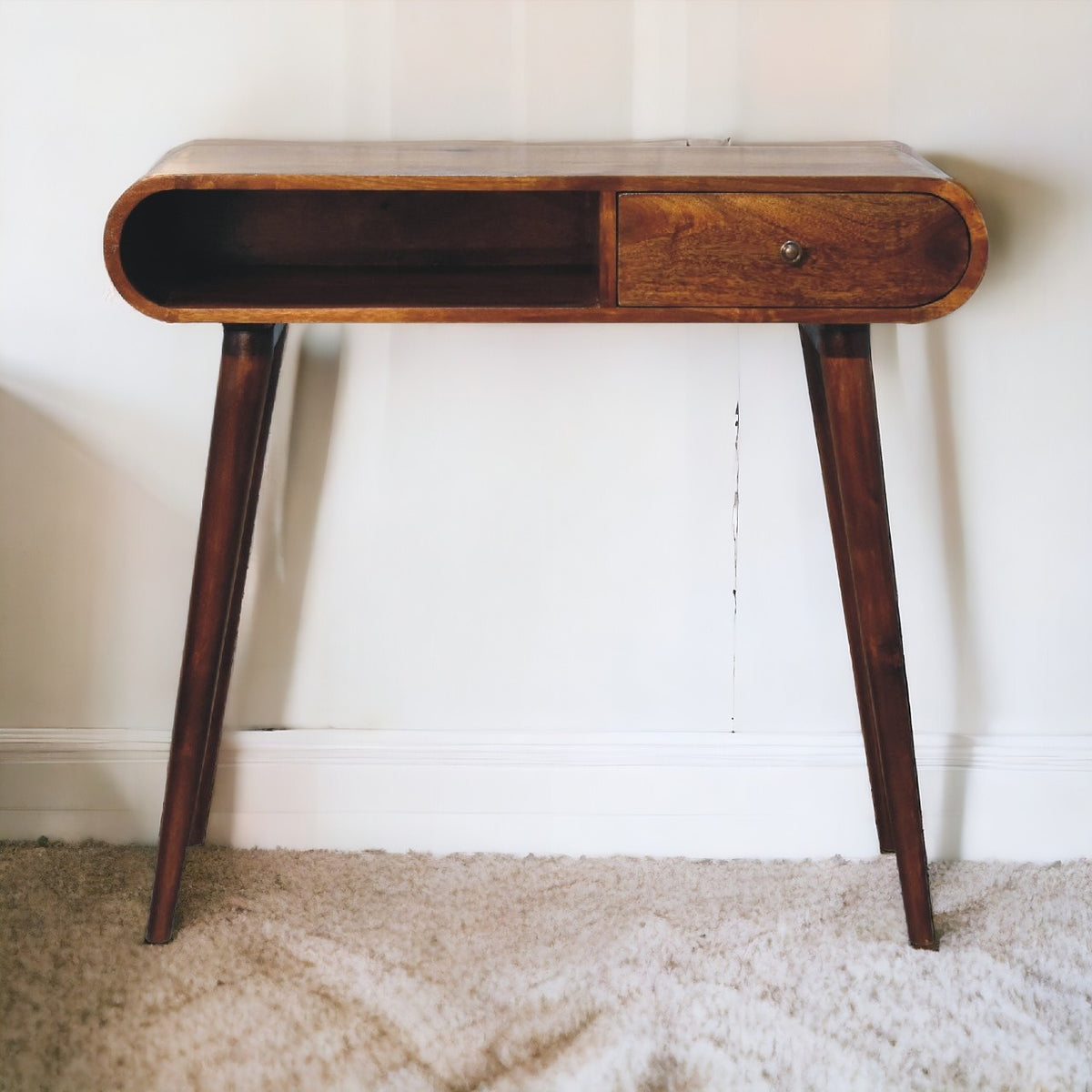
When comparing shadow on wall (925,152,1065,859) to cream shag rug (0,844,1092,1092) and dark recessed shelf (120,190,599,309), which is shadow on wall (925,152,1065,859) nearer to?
cream shag rug (0,844,1092,1092)

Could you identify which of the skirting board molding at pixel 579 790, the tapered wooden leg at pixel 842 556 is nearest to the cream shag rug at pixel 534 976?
the skirting board molding at pixel 579 790

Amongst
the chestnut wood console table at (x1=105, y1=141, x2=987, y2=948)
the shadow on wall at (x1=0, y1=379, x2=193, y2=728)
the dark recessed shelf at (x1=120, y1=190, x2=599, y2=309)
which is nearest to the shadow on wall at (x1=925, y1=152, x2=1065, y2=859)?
the chestnut wood console table at (x1=105, y1=141, x2=987, y2=948)

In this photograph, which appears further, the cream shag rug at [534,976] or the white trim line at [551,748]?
the white trim line at [551,748]

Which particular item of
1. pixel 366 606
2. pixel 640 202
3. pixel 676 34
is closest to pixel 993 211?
pixel 676 34

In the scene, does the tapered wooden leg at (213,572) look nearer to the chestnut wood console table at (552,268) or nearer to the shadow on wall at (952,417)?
the chestnut wood console table at (552,268)

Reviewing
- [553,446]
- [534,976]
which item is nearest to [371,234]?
[553,446]

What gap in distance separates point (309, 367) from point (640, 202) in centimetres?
55

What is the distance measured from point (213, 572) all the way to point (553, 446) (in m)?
0.47

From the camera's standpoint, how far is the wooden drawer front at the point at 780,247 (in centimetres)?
99

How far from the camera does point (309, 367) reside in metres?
1.35

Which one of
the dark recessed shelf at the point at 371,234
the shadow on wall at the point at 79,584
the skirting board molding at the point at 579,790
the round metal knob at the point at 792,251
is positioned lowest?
the skirting board molding at the point at 579,790

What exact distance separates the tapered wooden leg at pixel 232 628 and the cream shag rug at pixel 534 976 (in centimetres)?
7

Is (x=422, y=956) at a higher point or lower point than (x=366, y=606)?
lower

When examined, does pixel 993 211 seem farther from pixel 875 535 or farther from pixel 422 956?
pixel 422 956
